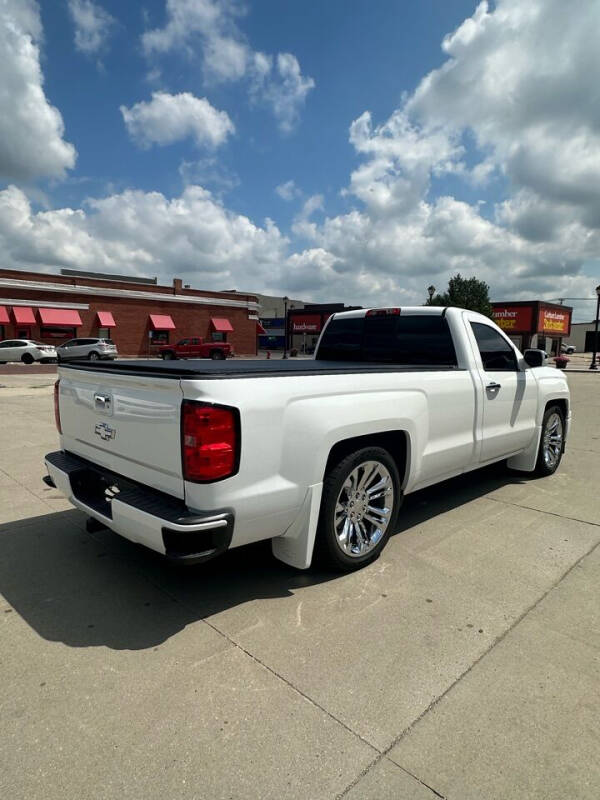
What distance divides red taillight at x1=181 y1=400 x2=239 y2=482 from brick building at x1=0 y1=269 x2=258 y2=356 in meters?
37.6

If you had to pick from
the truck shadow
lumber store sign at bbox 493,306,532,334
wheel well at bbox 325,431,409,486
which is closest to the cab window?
wheel well at bbox 325,431,409,486

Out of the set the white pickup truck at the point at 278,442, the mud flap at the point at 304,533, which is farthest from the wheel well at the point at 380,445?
the mud flap at the point at 304,533

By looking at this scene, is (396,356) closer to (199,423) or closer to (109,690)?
(199,423)

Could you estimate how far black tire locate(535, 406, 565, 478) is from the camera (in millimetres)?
5664

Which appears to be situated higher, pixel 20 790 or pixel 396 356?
pixel 396 356

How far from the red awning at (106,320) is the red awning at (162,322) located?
10.8 ft

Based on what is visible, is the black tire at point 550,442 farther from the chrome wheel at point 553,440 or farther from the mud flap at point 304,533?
the mud flap at point 304,533

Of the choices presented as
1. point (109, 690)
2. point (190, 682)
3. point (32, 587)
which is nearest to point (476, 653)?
point (190, 682)

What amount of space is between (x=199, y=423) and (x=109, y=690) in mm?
1252

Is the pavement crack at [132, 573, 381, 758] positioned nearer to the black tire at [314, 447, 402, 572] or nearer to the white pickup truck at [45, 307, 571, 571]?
the white pickup truck at [45, 307, 571, 571]

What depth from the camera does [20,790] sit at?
1.73 metres

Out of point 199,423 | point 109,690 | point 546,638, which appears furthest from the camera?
point 546,638

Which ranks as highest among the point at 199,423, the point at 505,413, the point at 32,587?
the point at 199,423

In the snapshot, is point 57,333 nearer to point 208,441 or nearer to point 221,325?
point 221,325
